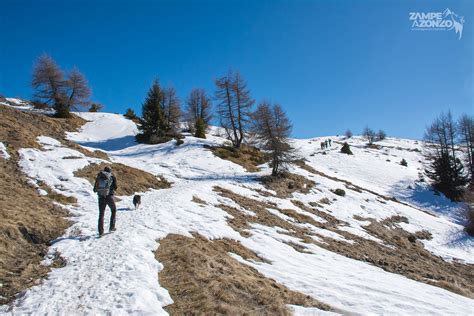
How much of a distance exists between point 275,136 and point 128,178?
15.5 m

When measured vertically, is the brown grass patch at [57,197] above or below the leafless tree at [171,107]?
below

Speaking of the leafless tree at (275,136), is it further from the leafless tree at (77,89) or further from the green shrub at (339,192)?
the leafless tree at (77,89)

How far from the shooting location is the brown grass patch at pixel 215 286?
5809 millimetres

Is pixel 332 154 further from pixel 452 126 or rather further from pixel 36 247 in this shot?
pixel 36 247

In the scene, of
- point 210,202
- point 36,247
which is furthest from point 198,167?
point 36,247

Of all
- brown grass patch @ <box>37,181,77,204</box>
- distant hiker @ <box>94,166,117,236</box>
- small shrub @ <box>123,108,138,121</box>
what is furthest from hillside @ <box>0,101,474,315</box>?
small shrub @ <box>123,108,138,121</box>

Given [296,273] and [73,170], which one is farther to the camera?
Result: [73,170]

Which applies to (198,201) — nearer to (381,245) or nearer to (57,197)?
(57,197)

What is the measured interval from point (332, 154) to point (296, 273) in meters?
50.3

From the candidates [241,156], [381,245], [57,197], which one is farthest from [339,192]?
[57,197]

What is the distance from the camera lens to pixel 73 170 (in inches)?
697

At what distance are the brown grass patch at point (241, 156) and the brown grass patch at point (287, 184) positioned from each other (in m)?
4.65

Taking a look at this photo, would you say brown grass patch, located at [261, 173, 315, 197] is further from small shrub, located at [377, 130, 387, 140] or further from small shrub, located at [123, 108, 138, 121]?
small shrub, located at [377, 130, 387, 140]

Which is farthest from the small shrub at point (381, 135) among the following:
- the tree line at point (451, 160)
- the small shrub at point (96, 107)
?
the small shrub at point (96, 107)
